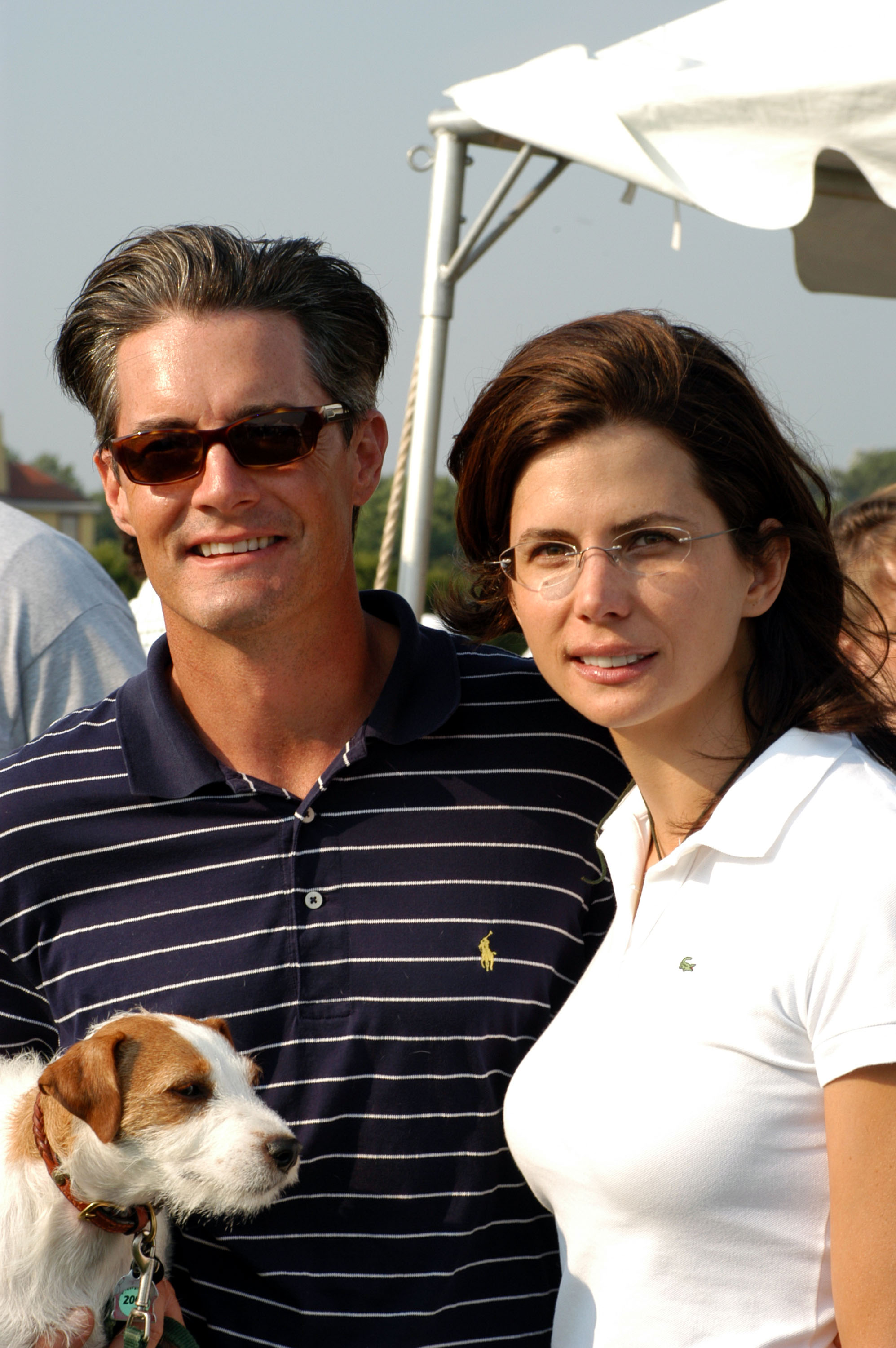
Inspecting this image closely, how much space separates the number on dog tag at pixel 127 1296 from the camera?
7.42 ft

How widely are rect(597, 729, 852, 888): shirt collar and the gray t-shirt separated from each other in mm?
2195

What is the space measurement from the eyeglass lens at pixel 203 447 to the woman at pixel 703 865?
0.37m

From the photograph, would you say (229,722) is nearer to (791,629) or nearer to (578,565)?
(578,565)

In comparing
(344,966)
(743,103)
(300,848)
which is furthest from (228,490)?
(743,103)

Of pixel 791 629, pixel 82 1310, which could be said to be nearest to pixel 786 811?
pixel 791 629

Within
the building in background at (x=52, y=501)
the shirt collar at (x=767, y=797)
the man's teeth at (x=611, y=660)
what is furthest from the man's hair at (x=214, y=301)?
the building in background at (x=52, y=501)

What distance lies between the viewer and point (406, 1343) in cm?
233

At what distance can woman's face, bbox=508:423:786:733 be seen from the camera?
2.12 metres

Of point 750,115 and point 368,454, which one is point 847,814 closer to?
point 368,454

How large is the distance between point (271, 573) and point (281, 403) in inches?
13.9

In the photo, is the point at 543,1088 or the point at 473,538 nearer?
the point at 543,1088

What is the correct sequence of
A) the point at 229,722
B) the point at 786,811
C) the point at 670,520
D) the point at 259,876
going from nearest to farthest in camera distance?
1. the point at 786,811
2. the point at 670,520
3. the point at 259,876
4. the point at 229,722

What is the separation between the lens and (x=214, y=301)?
2.53m

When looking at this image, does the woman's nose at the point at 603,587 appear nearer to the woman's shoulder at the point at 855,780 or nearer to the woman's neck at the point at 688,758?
the woman's neck at the point at 688,758
